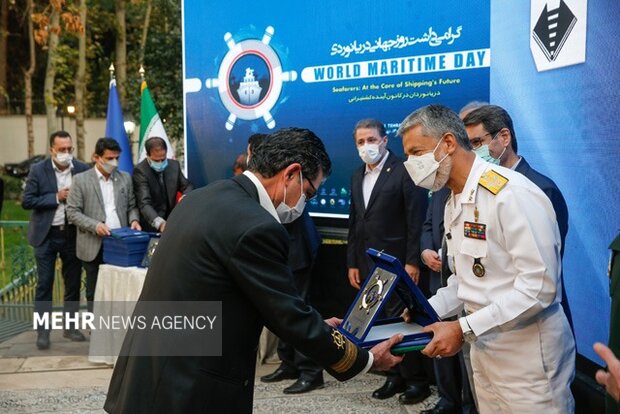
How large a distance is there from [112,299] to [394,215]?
95.5 inches

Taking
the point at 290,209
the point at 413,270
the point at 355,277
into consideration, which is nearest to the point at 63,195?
the point at 355,277

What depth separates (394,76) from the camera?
5.52 m

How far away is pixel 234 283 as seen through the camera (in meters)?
2.26

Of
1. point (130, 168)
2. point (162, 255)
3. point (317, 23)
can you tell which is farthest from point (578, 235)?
point (130, 168)

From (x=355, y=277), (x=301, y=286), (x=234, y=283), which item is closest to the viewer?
(x=234, y=283)

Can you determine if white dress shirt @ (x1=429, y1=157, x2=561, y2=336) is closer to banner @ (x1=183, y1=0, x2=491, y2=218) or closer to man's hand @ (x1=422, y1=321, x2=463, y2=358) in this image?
man's hand @ (x1=422, y1=321, x2=463, y2=358)

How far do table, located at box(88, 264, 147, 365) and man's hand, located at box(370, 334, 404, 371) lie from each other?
332cm

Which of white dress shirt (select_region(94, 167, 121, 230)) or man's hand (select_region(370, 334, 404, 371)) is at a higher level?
white dress shirt (select_region(94, 167, 121, 230))

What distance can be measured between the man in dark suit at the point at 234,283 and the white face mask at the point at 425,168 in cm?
42

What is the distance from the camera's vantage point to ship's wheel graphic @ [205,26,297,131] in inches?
250

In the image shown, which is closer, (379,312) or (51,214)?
(379,312)

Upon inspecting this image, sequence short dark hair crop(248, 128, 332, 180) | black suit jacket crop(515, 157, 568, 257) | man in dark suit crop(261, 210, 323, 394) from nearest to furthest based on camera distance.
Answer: short dark hair crop(248, 128, 332, 180) < black suit jacket crop(515, 157, 568, 257) < man in dark suit crop(261, 210, 323, 394)

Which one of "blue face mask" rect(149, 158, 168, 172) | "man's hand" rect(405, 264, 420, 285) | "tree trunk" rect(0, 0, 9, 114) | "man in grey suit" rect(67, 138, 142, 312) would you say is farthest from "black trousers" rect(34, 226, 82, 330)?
"tree trunk" rect(0, 0, 9, 114)

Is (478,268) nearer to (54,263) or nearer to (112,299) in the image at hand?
(112,299)
